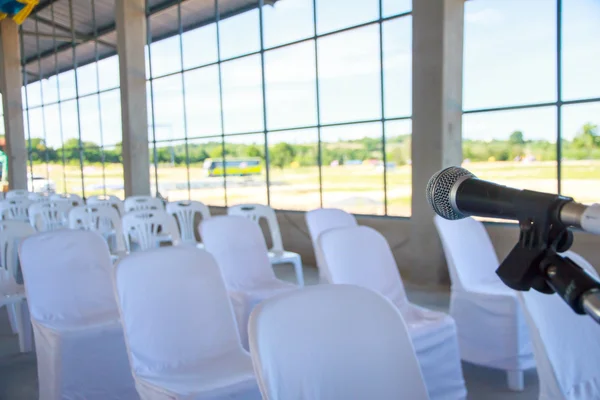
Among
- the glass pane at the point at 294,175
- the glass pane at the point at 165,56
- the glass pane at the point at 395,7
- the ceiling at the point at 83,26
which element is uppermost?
the ceiling at the point at 83,26

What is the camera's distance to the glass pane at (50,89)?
465 inches

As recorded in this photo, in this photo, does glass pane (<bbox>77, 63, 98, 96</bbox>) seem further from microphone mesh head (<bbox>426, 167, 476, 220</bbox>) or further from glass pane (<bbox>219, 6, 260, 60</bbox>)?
microphone mesh head (<bbox>426, 167, 476, 220</bbox>)

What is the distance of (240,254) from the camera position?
3605 millimetres

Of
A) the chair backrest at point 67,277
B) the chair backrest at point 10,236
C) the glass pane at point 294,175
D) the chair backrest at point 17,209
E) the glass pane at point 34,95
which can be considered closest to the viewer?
the chair backrest at point 67,277

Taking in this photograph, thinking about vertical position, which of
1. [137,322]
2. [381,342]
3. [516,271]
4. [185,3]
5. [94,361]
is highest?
[185,3]

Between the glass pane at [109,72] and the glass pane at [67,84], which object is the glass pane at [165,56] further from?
the glass pane at [67,84]

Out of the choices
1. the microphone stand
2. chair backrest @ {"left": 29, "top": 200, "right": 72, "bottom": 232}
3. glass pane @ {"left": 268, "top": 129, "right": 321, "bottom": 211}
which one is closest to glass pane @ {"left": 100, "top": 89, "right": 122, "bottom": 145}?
chair backrest @ {"left": 29, "top": 200, "right": 72, "bottom": 232}

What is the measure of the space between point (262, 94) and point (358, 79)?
1368 inches

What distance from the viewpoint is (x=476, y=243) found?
3510mm

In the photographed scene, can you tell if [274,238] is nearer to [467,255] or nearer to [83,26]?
[467,255]

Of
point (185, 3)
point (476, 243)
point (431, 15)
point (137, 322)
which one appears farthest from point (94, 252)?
point (185, 3)

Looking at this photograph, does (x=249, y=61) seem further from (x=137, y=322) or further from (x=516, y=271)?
(x=516, y=271)

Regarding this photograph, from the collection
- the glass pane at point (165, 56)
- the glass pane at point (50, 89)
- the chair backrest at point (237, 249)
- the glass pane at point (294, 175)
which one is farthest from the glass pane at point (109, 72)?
the glass pane at point (294, 175)

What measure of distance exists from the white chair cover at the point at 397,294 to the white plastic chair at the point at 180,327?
0.68 metres
